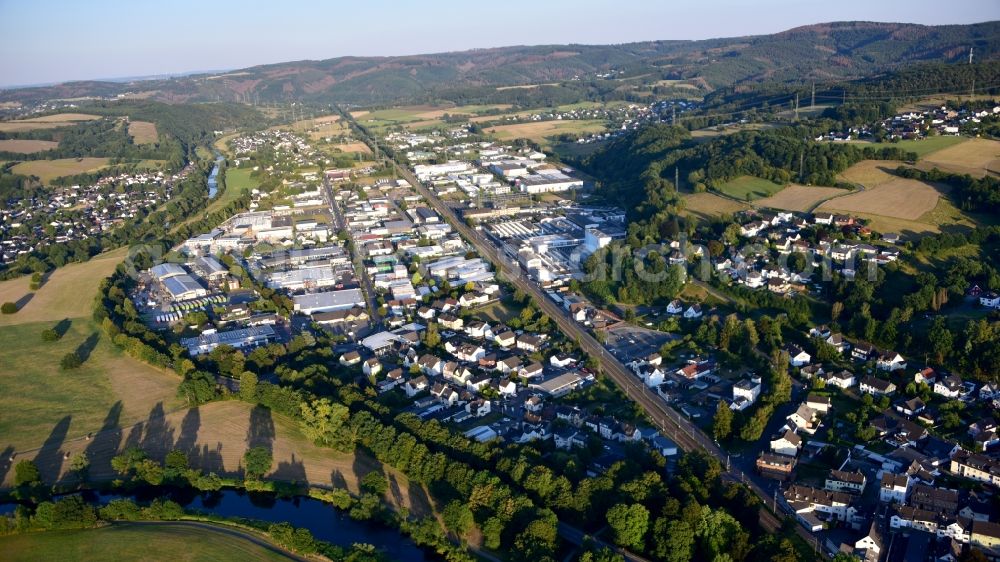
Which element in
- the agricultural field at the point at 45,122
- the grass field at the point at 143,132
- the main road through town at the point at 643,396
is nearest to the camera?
the main road through town at the point at 643,396

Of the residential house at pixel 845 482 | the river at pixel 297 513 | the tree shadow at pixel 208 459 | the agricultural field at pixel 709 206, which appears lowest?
the river at pixel 297 513

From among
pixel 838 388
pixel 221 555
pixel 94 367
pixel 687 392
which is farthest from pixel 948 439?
pixel 94 367

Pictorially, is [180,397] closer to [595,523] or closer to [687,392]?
[595,523]

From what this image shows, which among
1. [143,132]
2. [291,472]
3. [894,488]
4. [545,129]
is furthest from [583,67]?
[894,488]

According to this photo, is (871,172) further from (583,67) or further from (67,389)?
(583,67)

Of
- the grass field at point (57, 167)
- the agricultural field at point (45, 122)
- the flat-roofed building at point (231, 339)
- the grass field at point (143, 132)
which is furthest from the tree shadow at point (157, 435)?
the agricultural field at point (45, 122)

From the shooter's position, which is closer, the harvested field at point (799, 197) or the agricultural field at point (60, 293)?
the agricultural field at point (60, 293)

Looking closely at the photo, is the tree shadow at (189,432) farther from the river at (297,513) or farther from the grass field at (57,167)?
the grass field at (57,167)
